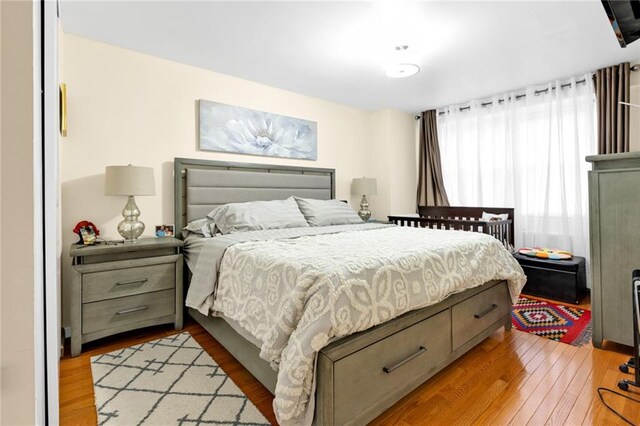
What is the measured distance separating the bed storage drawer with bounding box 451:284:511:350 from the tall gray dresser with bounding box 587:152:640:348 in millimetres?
564

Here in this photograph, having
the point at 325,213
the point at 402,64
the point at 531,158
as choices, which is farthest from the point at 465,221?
the point at 402,64

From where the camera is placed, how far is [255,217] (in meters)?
2.84

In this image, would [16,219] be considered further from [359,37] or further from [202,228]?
[359,37]

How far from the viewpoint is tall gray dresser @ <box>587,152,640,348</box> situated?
200cm

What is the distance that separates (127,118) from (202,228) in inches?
46.4

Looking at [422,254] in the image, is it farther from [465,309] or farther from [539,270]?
[539,270]

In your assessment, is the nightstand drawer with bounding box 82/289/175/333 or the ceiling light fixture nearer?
the nightstand drawer with bounding box 82/289/175/333

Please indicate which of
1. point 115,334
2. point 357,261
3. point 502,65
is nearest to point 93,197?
point 115,334

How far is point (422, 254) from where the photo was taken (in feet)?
5.74

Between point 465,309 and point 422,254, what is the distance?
0.53 meters

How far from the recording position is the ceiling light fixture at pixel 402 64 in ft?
9.06

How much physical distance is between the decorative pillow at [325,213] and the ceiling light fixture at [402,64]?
1.45 metres

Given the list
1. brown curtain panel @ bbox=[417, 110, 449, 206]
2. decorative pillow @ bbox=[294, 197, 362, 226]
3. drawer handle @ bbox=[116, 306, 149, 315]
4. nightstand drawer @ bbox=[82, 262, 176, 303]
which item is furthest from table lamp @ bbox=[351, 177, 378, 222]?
drawer handle @ bbox=[116, 306, 149, 315]

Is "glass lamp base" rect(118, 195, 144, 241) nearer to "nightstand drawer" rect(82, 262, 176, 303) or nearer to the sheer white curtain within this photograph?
"nightstand drawer" rect(82, 262, 176, 303)
